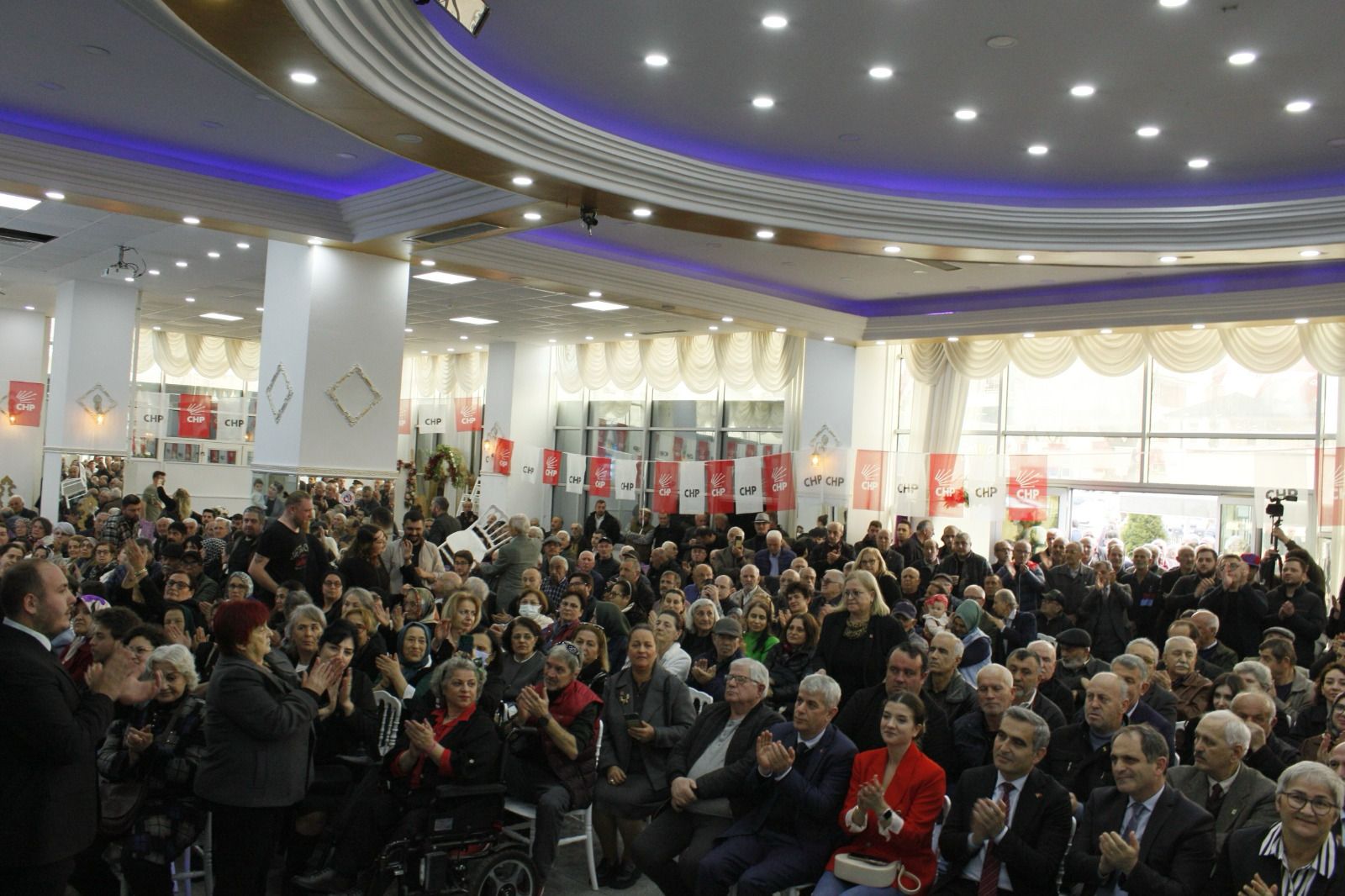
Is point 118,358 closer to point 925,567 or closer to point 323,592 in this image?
point 323,592

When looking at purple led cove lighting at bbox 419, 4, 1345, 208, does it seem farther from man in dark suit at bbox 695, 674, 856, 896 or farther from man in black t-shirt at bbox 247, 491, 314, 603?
man in dark suit at bbox 695, 674, 856, 896

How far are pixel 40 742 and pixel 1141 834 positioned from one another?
10.3ft

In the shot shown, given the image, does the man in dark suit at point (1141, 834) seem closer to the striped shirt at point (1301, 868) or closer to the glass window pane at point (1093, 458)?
the striped shirt at point (1301, 868)

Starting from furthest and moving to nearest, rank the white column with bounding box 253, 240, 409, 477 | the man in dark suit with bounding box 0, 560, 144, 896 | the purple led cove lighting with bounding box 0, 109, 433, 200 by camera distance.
Answer: the white column with bounding box 253, 240, 409, 477 → the purple led cove lighting with bounding box 0, 109, 433, 200 → the man in dark suit with bounding box 0, 560, 144, 896

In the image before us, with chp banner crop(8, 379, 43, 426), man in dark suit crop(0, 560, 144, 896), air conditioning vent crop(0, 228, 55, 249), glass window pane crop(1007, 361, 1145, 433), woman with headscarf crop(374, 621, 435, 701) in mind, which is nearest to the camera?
man in dark suit crop(0, 560, 144, 896)

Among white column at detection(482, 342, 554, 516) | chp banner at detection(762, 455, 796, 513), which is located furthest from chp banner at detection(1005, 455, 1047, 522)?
white column at detection(482, 342, 554, 516)

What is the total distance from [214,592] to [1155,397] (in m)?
10.8

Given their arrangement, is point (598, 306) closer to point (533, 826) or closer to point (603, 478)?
point (603, 478)

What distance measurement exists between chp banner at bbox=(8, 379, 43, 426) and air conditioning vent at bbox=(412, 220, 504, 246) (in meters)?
11.6

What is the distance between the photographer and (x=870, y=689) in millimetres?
4602

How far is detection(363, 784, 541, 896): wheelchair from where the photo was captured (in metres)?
4.03

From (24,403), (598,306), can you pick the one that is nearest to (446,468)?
(24,403)

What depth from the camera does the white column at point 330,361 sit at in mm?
9453

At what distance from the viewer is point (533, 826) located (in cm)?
444
